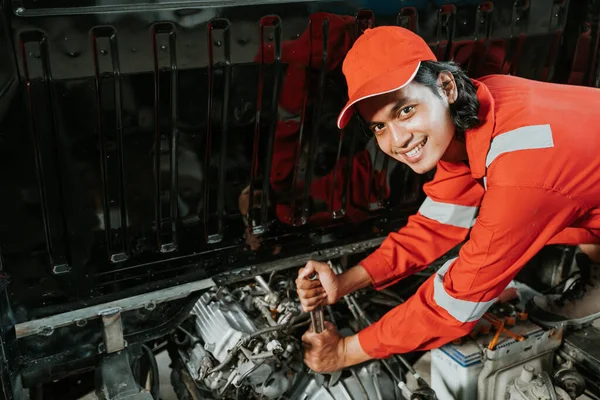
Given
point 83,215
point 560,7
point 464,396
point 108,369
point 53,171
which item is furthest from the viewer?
point 560,7

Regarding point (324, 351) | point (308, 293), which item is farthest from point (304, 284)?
point (324, 351)

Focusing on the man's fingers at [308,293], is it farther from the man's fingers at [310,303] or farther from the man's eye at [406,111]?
the man's eye at [406,111]

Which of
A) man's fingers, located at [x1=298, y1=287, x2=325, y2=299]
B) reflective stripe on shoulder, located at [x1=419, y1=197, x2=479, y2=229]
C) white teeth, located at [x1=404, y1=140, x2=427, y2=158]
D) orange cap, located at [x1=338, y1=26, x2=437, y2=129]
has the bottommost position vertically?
man's fingers, located at [x1=298, y1=287, x2=325, y2=299]

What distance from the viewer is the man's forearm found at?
2.21 meters

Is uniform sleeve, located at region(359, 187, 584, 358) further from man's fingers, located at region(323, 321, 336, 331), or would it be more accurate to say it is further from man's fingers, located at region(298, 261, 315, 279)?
man's fingers, located at region(298, 261, 315, 279)

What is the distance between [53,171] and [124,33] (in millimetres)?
443

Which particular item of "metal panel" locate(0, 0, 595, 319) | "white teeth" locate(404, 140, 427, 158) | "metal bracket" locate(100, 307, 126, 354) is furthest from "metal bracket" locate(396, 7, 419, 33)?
"metal bracket" locate(100, 307, 126, 354)

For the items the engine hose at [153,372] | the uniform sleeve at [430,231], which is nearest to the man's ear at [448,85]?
the uniform sleeve at [430,231]

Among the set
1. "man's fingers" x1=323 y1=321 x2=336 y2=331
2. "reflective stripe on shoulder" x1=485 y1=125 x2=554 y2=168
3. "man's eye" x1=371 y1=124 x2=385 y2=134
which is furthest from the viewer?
"man's fingers" x1=323 y1=321 x2=336 y2=331

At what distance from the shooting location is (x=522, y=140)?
5.79 ft

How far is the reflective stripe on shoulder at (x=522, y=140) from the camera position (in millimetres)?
1739

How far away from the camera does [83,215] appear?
185 cm

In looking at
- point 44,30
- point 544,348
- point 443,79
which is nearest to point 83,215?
point 44,30

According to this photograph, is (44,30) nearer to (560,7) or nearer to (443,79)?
(443,79)
